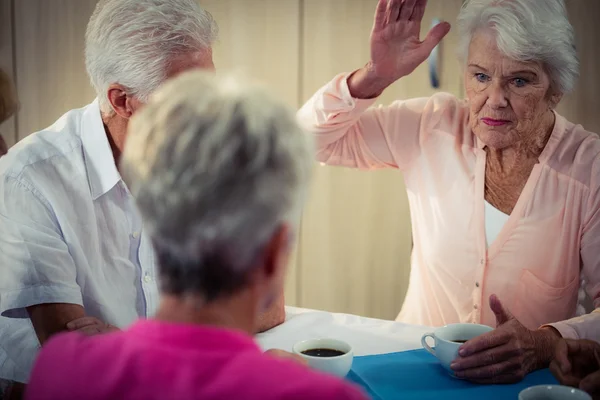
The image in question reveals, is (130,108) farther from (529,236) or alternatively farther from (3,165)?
(529,236)

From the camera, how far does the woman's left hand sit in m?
1.24

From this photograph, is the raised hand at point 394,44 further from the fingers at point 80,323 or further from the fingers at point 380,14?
the fingers at point 80,323

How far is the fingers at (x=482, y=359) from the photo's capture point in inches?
48.6

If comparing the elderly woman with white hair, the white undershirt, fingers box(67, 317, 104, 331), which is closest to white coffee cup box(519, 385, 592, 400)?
the elderly woman with white hair

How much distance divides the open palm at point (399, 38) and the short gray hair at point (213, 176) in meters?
1.05

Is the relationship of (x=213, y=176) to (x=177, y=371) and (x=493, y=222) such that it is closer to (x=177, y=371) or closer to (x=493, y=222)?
(x=177, y=371)

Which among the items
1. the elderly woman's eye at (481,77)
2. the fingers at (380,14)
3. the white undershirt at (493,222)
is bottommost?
the white undershirt at (493,222)

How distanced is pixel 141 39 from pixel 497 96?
0.87m

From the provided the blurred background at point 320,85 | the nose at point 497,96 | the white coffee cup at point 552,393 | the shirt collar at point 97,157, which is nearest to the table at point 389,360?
the white coffee cup at point 552,393

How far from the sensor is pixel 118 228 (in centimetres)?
151

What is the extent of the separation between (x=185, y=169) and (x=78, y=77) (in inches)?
77.0

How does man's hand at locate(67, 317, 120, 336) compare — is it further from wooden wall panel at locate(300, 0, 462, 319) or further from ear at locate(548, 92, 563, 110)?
wooden wall panel at locate(300, 0, 462, 319)

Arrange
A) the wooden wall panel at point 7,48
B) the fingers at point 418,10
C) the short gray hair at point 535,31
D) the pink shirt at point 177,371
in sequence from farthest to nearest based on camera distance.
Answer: the wooden wall panel at point 7,48 < the fingers at point 418,10 < the short gray hair at point 535,31 < the pink shirt at point 177,371

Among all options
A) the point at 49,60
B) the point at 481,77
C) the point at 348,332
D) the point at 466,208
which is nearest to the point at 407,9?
the point at 481,77
